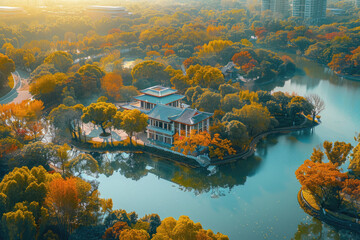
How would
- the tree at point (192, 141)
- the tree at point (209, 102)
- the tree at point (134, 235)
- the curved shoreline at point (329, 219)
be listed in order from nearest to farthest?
the tree at point (134, 235)
the curved shoreline at point (329, 219)
the tree at point (192, 141)
the tree at point (209, 102)

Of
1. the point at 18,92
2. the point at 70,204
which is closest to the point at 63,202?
the point at 70,204

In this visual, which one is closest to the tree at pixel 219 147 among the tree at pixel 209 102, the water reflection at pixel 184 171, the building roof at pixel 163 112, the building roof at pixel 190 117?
the water reflection at pixel 184 171

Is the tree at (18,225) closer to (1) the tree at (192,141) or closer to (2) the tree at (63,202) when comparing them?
(2) the tree at (63,202)

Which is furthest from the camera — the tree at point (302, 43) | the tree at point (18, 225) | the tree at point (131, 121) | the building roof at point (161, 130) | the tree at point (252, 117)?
the tree at point (302, 43)

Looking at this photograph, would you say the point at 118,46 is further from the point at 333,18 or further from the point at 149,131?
the point at 333,18

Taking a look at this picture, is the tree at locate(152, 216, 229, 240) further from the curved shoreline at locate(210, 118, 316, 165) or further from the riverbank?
the curved shoreline at locate(210, 118, 316, 165)
